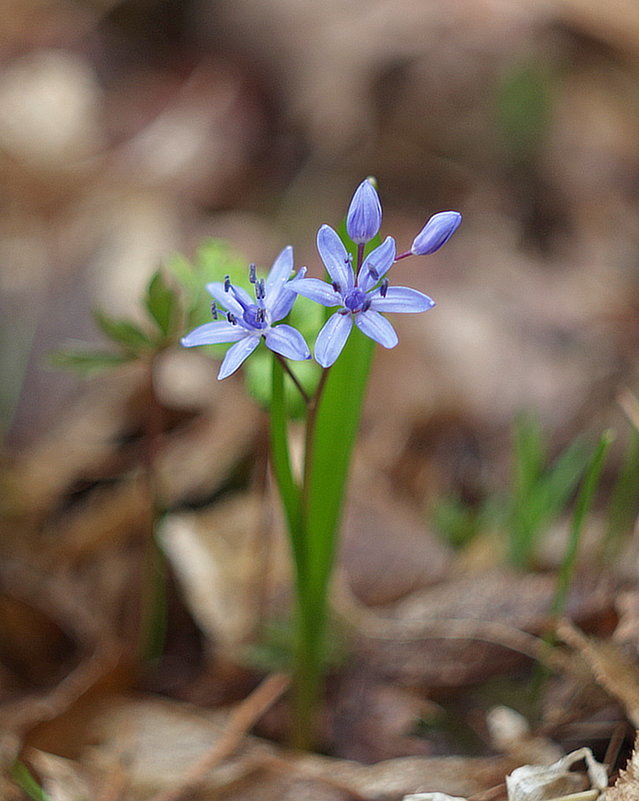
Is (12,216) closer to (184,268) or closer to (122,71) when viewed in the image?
(122,71)

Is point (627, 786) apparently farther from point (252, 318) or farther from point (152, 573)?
point (152, 573)

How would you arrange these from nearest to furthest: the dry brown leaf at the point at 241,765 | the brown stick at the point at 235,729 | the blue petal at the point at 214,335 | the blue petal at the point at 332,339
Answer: the blue petal at the point at 332,339
the blue petal at the point at 214,335
the dry brown leaf at the point at 241,765
the brown stick at the point at 235,729

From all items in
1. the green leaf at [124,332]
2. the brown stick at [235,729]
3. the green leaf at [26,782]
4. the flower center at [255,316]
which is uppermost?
the green leaf at [124,332]

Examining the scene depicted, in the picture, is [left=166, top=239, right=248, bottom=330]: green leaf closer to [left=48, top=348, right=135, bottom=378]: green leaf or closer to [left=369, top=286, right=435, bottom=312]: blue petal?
[left=48, top=348, right=135, bottom=378]: green leaf

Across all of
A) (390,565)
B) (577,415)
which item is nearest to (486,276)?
(577,415)

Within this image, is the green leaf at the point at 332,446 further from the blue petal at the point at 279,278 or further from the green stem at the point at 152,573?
the green stem at the point at 152,573

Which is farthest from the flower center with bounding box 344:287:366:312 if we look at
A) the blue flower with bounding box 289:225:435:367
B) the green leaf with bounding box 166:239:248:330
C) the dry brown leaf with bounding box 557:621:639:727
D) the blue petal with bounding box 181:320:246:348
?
the dry brown leaf with bounding box 557:621:639:727

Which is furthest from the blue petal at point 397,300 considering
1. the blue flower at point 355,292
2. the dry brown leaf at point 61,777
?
the dry brown leaf at point 61,777
